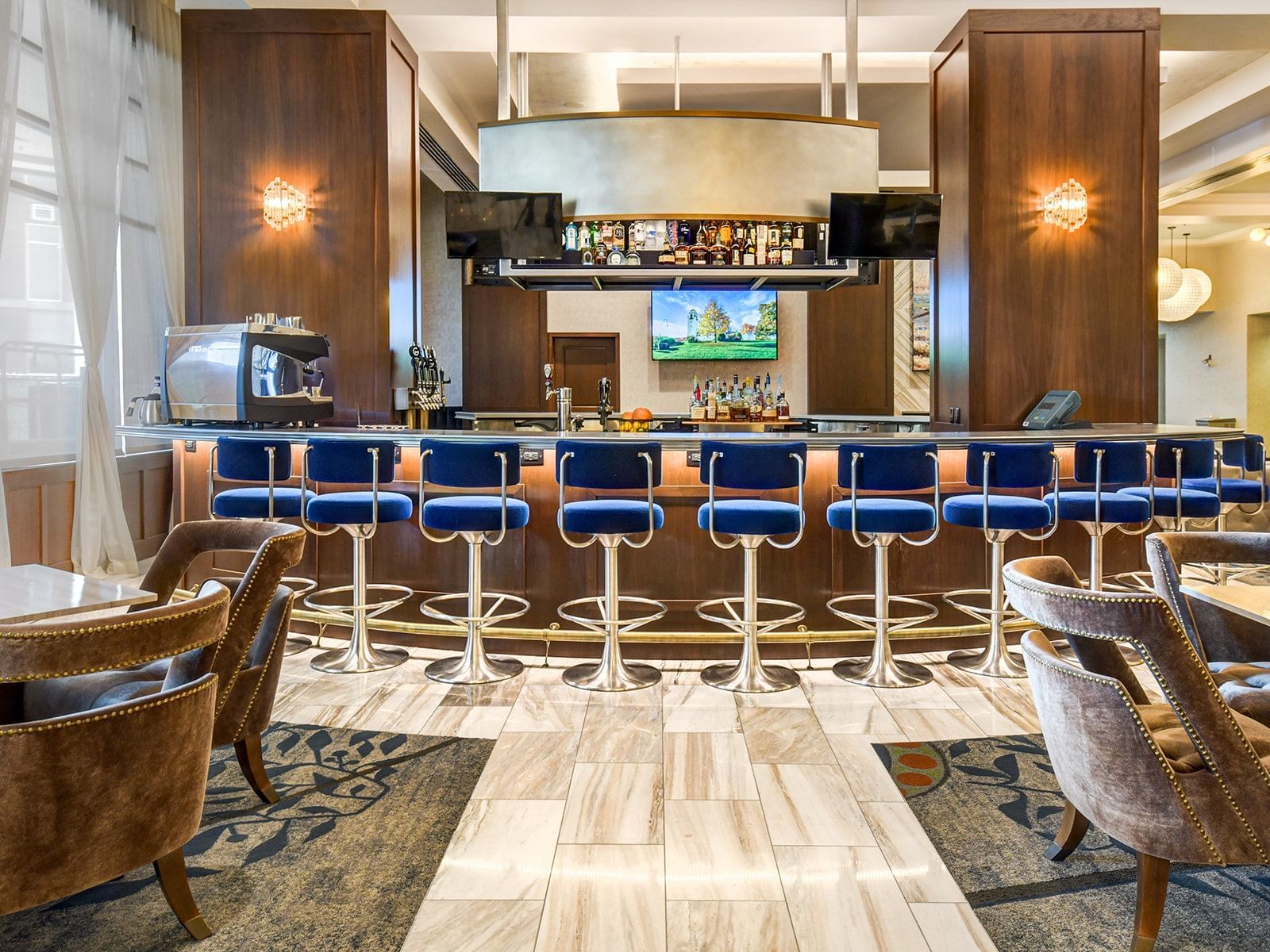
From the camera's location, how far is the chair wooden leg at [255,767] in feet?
9.15

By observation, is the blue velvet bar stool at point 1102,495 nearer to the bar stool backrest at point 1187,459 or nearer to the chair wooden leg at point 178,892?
the bar stool backrest at point 1187,459

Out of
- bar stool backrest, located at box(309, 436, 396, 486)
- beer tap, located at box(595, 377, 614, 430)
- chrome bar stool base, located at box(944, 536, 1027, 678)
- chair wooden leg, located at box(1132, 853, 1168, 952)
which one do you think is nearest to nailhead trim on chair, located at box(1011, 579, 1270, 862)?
chair wooden leg, located at box(1132, 853, 1168, 952)

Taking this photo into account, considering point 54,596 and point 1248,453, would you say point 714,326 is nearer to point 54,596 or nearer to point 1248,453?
point 1248,453

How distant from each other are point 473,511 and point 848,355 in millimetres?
7456

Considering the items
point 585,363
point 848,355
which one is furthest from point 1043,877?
point 585,363

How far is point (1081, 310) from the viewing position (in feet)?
20.5

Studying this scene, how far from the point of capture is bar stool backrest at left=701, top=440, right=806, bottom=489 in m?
3.87

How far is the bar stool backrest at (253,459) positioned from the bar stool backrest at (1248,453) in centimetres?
541

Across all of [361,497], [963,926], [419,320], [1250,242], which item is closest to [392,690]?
[361,497]

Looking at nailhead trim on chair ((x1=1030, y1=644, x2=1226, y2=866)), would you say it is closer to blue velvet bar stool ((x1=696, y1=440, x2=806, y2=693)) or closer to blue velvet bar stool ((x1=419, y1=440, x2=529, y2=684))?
blue velvet bar stool ((x1=696, y1=440, x2=806, y2=693))

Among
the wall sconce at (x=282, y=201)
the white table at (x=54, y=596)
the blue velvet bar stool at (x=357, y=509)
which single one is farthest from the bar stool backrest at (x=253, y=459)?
the wall sconce at (x=282, y=201)

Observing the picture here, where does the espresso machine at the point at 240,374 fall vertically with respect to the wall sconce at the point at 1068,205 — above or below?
below

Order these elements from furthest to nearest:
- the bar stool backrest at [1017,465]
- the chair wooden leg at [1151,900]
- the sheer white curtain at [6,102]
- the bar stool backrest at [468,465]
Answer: the sheer white curtain at [6,102] < the bar stool backrest at [1017,465] < the bar stool backrest at [468,465] < the chair wooden leg at [1151,900]

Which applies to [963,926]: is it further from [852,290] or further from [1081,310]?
[852,290]
